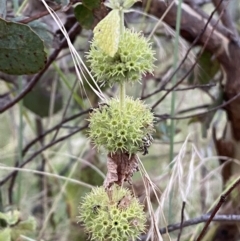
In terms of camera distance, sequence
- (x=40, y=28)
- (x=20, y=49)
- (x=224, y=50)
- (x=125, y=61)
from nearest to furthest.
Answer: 1. (x=125, y=61)
2. (x=20, y=49)
3. (x=40, y=28)
4. (x=224, y=50)

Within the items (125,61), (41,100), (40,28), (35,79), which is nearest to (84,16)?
(40,28)

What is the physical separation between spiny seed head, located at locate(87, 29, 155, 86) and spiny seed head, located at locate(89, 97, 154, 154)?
20 mm

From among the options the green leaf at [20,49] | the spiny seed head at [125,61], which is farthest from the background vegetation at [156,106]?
the spiny seed head at [125,61]

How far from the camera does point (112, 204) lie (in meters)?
0.36

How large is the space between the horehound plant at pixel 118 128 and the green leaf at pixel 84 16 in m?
0.24

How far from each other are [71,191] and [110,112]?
0.58 m

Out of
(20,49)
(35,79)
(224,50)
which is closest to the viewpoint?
(20,49)

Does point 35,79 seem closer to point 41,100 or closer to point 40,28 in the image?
point 40,28

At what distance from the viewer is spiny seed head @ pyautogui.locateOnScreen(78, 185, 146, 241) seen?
0.35m

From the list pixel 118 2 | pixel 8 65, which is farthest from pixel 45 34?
pixel 118 2

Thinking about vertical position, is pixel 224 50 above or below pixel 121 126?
above

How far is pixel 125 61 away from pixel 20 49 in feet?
0.54

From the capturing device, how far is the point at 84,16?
607mm

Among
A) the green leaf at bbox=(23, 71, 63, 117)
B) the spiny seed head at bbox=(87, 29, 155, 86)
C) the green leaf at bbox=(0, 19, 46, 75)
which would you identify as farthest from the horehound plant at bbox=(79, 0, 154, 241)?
the green leaf at bbox=(23, 71, 63, 117)
